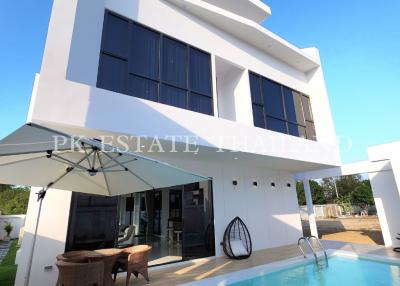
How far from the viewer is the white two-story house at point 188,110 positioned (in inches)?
210

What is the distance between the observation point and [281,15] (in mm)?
13266

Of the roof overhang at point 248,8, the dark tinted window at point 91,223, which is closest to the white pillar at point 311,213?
the roof overhang at point 248,8

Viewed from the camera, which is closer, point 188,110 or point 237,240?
point 188,110

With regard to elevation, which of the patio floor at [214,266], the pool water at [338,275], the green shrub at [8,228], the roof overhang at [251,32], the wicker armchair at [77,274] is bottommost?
the pool water at [338,275]

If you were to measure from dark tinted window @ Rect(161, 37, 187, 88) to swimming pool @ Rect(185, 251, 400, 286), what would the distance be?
5.57 m

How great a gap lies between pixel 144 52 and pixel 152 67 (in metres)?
Answer: 0.49

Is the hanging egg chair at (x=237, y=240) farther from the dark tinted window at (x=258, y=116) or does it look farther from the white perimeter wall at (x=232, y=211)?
the dark tinted window at (x=258, y=116)

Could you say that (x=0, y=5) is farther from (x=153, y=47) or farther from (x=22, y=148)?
Result: (x=22, y=148)

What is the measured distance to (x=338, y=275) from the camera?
6336 millimetres

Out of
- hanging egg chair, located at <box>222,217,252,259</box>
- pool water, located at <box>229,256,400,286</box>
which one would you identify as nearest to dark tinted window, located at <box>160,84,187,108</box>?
hanging egg chair, located at <box>222,217,252,259</box>

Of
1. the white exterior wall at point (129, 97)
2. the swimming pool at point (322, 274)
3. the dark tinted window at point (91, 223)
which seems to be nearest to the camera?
the white exterior wall at point (129, 97)

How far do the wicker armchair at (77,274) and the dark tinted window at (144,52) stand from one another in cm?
478

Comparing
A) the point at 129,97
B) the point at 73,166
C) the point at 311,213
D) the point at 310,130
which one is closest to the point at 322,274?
the point at 310,130

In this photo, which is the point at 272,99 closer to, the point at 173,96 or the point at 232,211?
the point at 173,96
